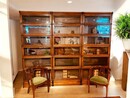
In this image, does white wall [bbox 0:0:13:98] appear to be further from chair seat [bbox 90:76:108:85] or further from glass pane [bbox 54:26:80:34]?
chair seat [bbox 90:76:108:85]

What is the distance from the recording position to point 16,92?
13.1 feet

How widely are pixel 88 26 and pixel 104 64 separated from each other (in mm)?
1273

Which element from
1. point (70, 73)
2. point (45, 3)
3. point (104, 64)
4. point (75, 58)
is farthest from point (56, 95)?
point (45, 3)

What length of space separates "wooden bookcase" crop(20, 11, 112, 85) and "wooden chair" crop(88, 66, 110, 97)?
0.25 m

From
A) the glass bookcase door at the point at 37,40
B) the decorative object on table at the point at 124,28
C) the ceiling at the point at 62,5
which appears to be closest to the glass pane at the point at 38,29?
the glass bookcase door at the point at 37,40

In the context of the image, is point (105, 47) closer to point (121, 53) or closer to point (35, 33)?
point (121, 53)

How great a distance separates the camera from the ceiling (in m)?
4.08

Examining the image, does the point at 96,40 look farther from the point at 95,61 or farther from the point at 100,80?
the point at 100,80

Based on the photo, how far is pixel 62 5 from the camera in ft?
13.8

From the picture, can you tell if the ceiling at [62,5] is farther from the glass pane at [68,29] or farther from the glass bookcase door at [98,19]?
the glass pane at [68,29]

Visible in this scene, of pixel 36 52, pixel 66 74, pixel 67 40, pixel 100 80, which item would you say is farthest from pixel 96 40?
pixel 36 52

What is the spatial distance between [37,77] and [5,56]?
114cm

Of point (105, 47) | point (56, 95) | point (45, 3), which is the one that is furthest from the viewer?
point (105, 47)

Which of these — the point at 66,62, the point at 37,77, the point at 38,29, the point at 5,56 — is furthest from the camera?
the point at 66,62
